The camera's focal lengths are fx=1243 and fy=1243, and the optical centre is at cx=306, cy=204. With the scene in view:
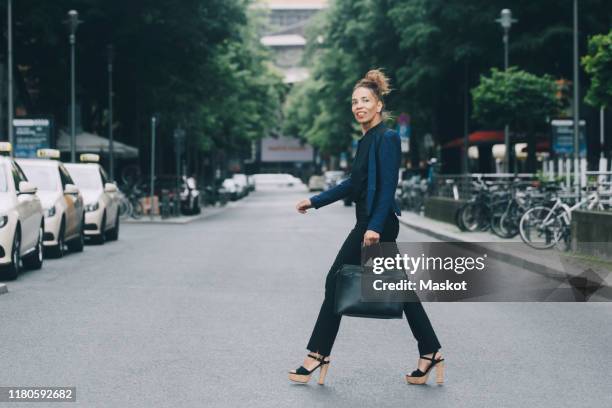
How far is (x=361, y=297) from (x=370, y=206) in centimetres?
57

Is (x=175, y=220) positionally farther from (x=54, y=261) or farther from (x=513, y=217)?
(x=54, y=261)

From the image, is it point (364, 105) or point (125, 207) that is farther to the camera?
point (125, 207)

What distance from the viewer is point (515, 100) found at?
31.1 meters

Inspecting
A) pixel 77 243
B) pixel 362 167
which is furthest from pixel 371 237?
pixel 77 243

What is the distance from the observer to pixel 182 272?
1667 cm

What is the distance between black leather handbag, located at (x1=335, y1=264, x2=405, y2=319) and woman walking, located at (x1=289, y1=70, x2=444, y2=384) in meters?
0.14

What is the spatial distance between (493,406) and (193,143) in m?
48.7

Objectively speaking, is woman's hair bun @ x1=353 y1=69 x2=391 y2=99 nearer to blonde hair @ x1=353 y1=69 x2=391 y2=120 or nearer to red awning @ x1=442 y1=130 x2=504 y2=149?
blonde hair @ x1=353 y1=69 x2=391 y2=120

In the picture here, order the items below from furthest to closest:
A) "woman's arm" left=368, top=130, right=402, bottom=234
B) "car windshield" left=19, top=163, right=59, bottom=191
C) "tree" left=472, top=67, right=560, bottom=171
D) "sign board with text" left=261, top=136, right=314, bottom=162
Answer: "sign board with text" left=261, top=136, right=314, bottom=162 < "tree" left=472, top=67, right=560, bottom=171 < "car windshield" left=19, top=163, right=59, bottom=191 < "woman's arm" left=368, top=130, right=402, bottom=234

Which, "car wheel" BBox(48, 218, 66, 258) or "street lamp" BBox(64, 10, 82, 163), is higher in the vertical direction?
"street lamp" BBox(64, 10, 82, 163)

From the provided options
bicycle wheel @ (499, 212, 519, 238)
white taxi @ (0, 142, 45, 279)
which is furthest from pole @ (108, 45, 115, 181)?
white taxi @ (0, 142, 45, 279)

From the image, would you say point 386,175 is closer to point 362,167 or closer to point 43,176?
point 362,167

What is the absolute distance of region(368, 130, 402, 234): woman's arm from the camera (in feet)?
24.5

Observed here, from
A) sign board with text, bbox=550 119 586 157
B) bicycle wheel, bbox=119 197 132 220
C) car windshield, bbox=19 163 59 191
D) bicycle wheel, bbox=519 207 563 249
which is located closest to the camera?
bicycle wheel, bbox=519 207 563 249
